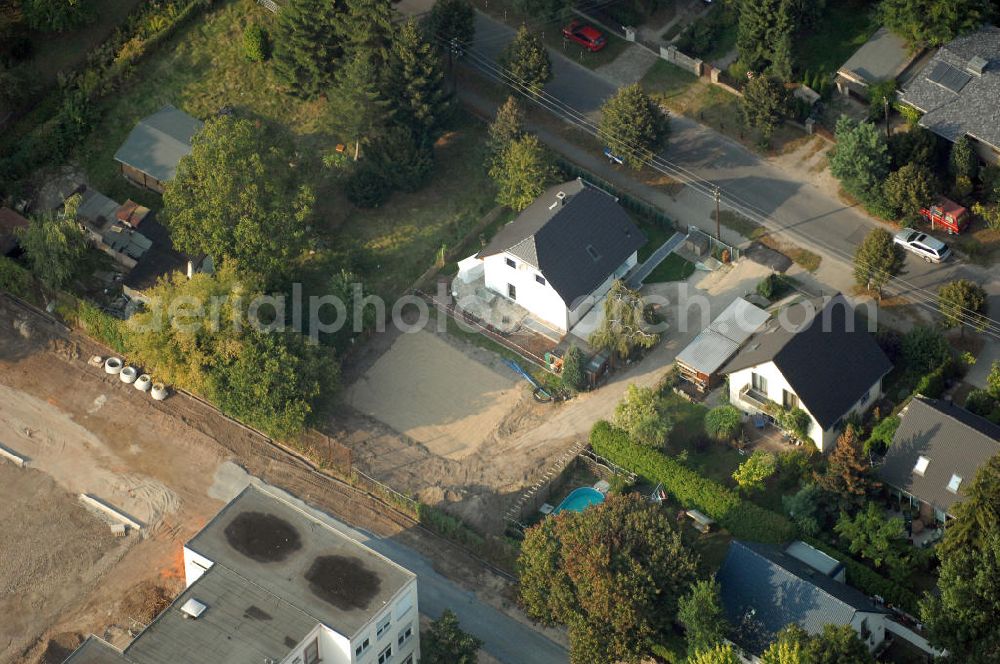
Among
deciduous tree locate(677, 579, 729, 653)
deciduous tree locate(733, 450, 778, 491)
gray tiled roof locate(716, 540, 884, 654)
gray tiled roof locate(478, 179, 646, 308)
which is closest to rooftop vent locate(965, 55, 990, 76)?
gray tiled roof locate(478, 179, 646, 308)

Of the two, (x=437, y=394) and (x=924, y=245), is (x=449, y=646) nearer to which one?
(x=437, y=394)

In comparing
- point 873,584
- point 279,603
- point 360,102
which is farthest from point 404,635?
point 360,102

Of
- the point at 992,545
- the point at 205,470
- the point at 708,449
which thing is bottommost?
the point at 205,470

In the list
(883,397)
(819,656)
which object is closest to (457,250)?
(883,397)

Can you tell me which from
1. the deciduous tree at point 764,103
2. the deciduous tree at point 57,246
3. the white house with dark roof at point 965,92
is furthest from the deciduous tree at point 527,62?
the deciduous tree at point 57,246

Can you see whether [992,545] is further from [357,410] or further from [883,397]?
[357,410]

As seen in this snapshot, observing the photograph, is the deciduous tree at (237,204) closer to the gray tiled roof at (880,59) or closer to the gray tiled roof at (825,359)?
the gray tiled roof at (825,359)
